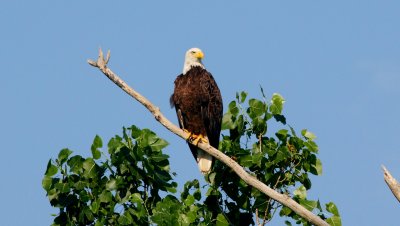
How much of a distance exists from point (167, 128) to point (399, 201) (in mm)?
2149

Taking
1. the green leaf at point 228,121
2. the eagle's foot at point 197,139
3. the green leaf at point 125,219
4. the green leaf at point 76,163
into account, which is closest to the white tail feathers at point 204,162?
the eagle's foot at point 197,139

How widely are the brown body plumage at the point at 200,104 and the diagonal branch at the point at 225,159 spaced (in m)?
1.24

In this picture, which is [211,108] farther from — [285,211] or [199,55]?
[285,211]

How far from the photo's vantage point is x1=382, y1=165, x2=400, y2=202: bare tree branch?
7051 millimetres

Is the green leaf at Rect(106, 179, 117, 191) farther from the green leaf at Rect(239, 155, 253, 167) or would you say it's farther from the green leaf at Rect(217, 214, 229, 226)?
the green leaf at Rect(239, 155, 253, 167)

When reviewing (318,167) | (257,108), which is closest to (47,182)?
(257,108)

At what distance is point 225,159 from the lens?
770 centimetres

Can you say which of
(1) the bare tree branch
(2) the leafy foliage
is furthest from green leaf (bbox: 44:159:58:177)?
(1) the bare tree branch

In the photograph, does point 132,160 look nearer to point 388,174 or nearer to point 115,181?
point 115,181

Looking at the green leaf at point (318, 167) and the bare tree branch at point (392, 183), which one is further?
the green leaf at point (318, 167)

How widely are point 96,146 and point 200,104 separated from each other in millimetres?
1762

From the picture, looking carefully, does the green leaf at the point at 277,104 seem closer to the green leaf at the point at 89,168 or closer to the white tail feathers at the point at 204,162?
the white tail feathers at the point at 204,162

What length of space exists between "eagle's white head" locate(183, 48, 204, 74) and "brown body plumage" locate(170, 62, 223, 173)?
9.3 inches

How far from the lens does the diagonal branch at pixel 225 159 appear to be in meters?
7.47
